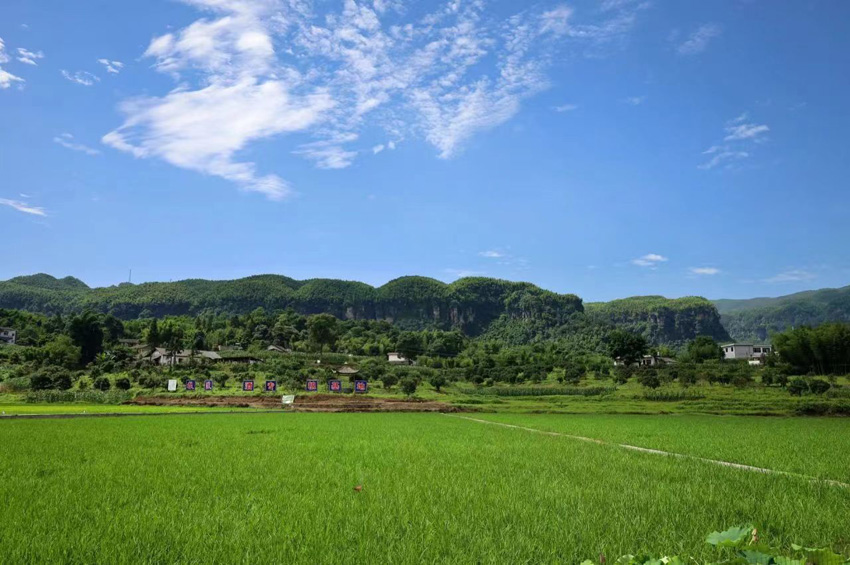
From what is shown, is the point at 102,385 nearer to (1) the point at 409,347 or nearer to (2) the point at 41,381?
(2) the point at 41,381

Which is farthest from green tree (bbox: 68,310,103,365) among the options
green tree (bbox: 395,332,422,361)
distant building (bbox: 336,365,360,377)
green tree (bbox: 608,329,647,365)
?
green tree (bbox: 608,329,647,365)

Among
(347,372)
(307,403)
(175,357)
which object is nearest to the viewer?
(307,403)

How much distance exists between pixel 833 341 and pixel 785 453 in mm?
73052

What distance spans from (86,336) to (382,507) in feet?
342

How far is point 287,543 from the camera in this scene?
555 centimetres

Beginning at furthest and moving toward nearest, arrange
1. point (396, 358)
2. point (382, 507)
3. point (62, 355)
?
1. point (396, 358)
2. point (62, 355)
3. point (382, 507)

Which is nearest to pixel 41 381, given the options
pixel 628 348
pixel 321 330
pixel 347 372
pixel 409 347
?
pixel 347 372

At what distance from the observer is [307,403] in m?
52.1

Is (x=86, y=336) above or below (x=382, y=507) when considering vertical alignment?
above

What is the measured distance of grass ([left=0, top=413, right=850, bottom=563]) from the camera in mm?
5457

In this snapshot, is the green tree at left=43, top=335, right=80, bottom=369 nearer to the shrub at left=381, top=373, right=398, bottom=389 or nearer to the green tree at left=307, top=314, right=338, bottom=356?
the green tree at left=307, top=314, right=338, bottom=356

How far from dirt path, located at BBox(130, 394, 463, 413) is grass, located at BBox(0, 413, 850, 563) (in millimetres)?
34037

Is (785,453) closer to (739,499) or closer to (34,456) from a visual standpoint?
(739,499)

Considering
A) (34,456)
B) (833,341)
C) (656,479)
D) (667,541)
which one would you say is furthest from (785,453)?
(833,341)
